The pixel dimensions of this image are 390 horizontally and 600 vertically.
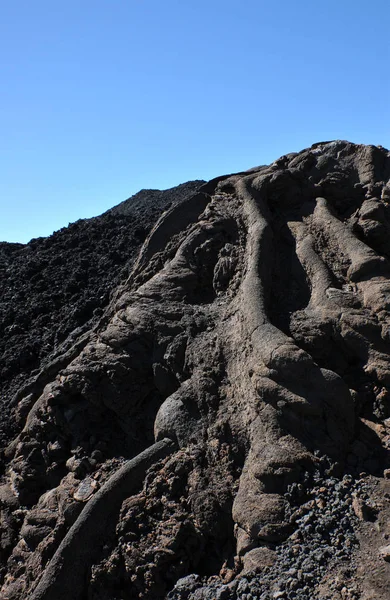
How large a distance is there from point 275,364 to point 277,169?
4848 mm

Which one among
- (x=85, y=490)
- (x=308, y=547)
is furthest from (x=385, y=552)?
(x=85, y=490)

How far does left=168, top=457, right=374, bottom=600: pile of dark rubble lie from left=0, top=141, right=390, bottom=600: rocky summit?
0.05ft

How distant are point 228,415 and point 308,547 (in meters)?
1.80

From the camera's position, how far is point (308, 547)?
482 cm

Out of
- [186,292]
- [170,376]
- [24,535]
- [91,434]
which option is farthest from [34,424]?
[186,292]

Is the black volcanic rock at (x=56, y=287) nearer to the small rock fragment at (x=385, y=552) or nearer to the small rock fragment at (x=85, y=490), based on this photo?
the small rock fragment at (x=85, y=490)

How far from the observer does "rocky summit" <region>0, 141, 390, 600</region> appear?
5.13 m

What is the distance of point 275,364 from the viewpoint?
5996 millimetres

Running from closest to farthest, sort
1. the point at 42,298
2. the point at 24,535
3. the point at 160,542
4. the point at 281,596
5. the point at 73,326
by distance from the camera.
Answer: the point at 281,596, the point at 160,542, the point at 24,535, the point at 73,326, the point at 42,298

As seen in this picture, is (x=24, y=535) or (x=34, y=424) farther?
(x=34, y=424)

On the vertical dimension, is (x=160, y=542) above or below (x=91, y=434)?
below

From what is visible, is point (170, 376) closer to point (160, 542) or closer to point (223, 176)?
point (160, 542)

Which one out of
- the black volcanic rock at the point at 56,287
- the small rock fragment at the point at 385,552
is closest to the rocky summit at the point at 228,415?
the small rock fragment at the point at 385,552

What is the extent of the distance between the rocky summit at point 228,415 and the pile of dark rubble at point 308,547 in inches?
0.5
